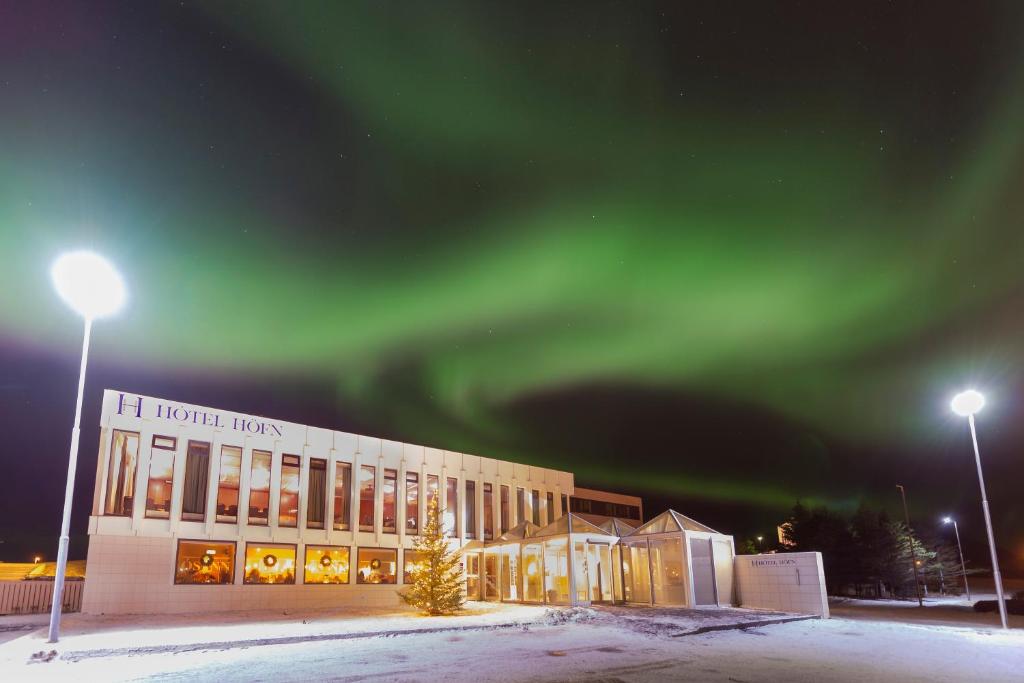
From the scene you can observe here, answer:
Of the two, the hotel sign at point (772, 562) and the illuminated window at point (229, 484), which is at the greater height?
the illuminated window at point (229, 484)

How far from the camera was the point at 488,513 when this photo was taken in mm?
39344

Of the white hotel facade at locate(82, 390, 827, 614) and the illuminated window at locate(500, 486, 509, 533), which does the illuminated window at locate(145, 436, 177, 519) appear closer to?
the white hotel facade at locate(82, 390, 827, 614)

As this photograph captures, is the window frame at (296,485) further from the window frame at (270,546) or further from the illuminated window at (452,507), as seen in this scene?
the illuminated window at (452,507)

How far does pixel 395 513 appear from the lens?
34.1 metres

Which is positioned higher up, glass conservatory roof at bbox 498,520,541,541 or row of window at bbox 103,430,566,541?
row of window at bbox 103,430,566,541

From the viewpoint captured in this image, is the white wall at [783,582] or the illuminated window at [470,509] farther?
the illuminated window at [470,509]

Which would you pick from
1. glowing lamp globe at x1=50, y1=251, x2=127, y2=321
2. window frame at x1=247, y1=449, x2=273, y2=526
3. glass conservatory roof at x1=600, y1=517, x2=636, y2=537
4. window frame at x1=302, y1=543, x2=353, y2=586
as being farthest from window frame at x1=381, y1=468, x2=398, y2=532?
glowing lamp globe at x1=50, y1=251, x2=127, y2=321

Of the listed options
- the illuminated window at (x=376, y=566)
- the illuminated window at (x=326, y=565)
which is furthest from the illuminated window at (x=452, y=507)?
the illuminated window at (x=326, y=565)

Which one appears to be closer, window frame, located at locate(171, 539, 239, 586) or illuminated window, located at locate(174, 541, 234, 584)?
window frame, located at locate(171, 539, 239, 586)

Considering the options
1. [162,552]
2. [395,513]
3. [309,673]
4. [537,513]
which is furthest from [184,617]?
[537,513]

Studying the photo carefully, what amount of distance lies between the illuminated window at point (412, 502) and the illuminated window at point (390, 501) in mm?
844

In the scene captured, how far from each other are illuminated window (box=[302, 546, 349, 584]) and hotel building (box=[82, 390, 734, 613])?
0.06 m

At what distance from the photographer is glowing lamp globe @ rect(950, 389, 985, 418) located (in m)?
21.9

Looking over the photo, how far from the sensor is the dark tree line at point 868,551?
1929 inches
